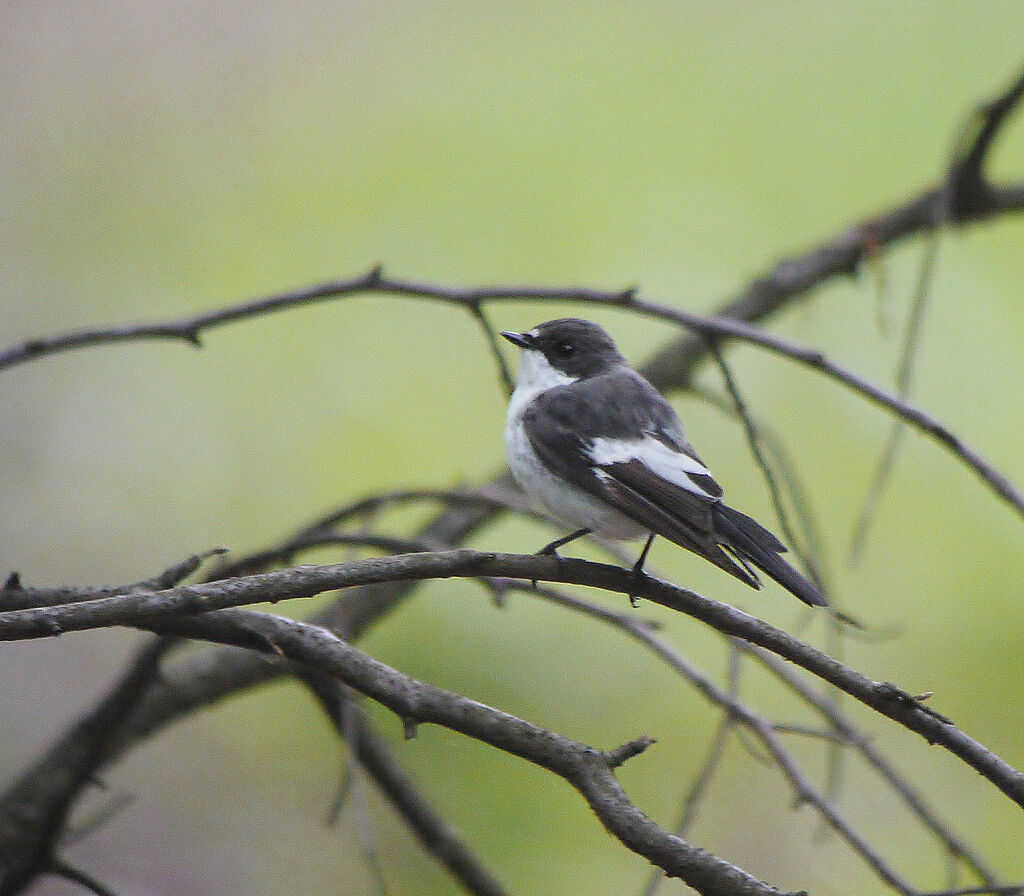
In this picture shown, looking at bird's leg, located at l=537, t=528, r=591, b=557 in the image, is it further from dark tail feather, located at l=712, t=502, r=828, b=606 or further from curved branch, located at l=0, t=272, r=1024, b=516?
curved branch, located at l=0, t=272, r=1024, b=516

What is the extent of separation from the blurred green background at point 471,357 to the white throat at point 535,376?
157 cm

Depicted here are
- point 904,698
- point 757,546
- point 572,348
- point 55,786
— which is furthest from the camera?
point 572,348

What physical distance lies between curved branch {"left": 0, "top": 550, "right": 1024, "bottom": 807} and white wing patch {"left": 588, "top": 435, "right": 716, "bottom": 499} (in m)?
0.63

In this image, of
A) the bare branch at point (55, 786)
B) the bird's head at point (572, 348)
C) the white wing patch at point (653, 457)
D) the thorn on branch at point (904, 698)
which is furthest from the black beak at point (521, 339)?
the thorn on branch at point (904, 698)

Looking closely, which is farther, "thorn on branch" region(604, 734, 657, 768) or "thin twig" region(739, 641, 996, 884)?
"thin twig" region(739, 641, 996, 884)

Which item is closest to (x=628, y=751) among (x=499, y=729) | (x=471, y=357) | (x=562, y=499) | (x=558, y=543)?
(x=499, y=729)

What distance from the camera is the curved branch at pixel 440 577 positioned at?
179 cm

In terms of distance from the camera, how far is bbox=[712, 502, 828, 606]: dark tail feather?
7.33 ft

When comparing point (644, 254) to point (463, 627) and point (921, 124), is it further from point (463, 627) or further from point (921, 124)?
point (463, 627)

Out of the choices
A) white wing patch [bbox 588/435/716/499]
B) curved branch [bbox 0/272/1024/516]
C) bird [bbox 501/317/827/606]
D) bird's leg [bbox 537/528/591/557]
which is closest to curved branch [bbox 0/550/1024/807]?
bird [bbox 501/317/827/606]

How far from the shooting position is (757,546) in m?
2.39

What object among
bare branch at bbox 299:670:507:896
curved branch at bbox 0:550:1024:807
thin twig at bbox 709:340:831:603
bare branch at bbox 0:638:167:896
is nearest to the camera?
curved branch at bbox 0:550:1024:807

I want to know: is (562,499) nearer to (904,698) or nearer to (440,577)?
(440,577)

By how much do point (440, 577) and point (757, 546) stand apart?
730 mm
